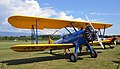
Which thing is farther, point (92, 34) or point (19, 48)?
point (92, 34)

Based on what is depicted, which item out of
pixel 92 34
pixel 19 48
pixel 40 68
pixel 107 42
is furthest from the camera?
pixel 107 42

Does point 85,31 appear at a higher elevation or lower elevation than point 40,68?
higher

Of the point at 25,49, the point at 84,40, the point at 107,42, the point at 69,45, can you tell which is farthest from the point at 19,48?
the point at 107,42

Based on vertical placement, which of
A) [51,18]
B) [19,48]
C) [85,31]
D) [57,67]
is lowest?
[57,67]

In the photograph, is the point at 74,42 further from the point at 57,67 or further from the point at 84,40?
the point at 57,67

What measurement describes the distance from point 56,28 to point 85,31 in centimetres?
458

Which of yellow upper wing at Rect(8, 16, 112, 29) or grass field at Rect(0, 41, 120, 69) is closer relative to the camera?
grass field at Rect(0, 41, 120, 69)

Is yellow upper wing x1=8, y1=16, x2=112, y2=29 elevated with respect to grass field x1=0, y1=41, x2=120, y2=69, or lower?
elevated

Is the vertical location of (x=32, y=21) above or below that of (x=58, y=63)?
above

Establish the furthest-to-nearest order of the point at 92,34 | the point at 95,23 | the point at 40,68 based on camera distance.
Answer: the point at 95,23 → the point at 92,34 → the point at 40,68

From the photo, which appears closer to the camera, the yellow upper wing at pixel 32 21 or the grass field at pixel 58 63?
the grass field at pixel 58 63

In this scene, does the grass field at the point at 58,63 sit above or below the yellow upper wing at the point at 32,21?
below

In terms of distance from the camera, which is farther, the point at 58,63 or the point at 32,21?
the point at 32,21

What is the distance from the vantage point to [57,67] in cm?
997
